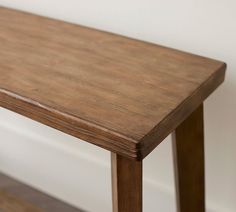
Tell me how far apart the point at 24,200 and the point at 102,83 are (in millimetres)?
581

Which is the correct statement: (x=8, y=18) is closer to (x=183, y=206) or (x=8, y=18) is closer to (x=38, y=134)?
(x=38, y=134)

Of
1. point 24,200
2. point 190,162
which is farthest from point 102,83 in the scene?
point 24,200

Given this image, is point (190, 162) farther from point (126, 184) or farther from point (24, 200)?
point (24, 200)

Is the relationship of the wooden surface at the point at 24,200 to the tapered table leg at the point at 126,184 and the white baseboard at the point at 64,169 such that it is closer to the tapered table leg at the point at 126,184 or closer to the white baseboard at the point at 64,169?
the white baseboard at the point at 64,169

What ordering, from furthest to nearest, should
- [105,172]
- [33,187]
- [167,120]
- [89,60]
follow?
[33,187] → [105,172] → [89,60] → [167,120]

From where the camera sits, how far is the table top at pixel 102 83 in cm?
68

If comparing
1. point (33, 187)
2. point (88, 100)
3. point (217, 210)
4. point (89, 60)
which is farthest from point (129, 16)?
point (33, 187)

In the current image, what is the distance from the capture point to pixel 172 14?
97 centimetres

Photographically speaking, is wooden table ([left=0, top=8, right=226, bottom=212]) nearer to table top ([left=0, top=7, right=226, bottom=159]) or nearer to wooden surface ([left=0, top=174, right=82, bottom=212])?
table top ([left=0, top=7, right=226, bottom=159])

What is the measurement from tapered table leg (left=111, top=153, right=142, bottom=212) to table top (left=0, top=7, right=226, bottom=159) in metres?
0.04

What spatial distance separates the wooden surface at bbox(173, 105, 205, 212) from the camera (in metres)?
0.93

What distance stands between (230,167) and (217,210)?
0.39ft

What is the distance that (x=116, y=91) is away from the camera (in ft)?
2.51

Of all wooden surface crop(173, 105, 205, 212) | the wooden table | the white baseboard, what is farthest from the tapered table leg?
the white baseboard
